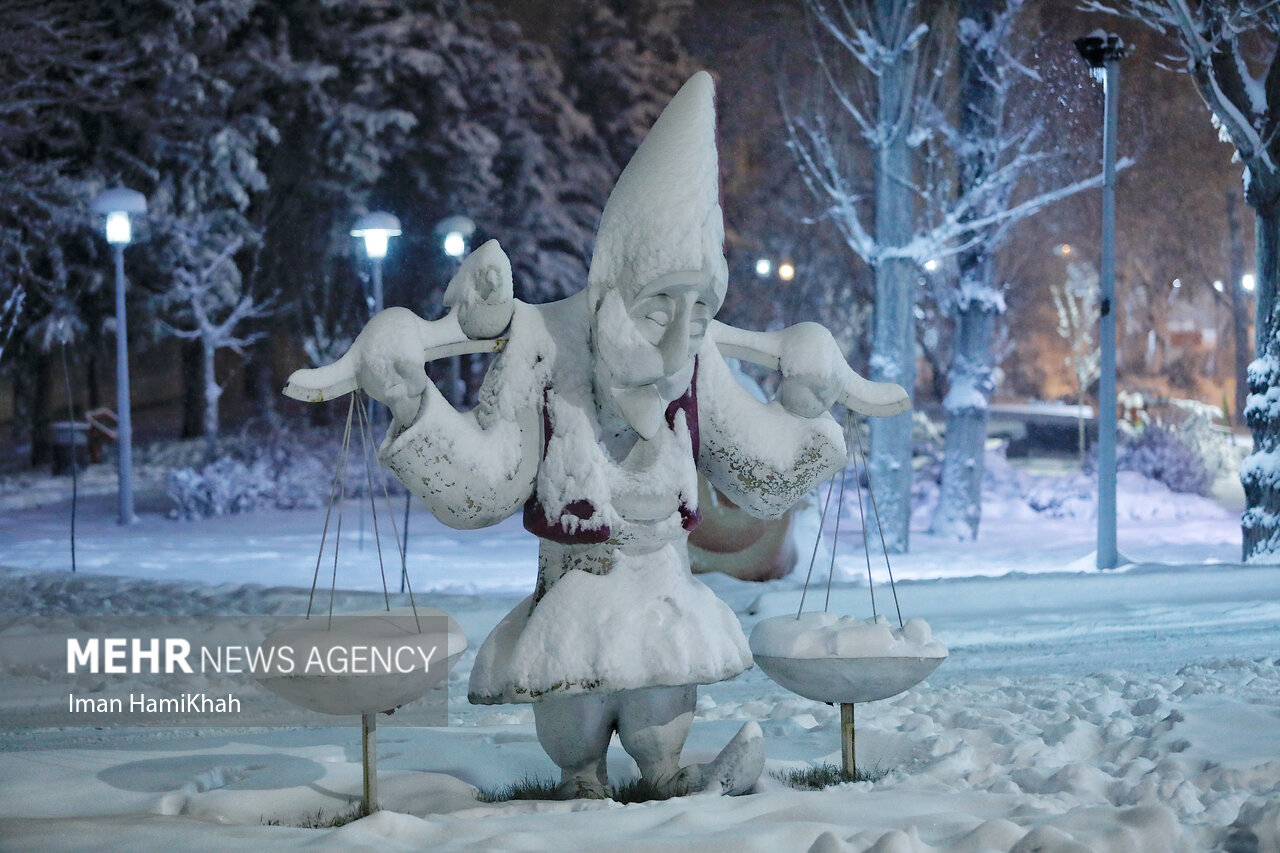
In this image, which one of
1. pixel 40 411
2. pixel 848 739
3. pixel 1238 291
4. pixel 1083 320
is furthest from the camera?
pixel 1083 320

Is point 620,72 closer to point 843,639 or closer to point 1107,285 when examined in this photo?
point 1107,285

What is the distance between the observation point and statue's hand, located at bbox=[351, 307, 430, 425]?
3.76 meters

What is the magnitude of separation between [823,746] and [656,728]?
1.26 meters

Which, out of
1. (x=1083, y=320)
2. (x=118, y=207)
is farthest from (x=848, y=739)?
(x=1083, y=320)

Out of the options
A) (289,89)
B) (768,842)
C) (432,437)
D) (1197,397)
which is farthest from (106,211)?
(1197,397)

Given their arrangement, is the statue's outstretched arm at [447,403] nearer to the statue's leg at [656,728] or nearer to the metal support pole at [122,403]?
the statue's leg at [656,728]

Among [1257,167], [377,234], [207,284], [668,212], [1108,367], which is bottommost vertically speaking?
[1108,367]

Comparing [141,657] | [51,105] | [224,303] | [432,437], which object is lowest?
[141,657]

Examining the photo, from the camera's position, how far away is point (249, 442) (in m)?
21.6

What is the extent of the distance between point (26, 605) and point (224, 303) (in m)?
11.3

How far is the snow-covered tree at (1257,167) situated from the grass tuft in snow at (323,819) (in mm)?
9370

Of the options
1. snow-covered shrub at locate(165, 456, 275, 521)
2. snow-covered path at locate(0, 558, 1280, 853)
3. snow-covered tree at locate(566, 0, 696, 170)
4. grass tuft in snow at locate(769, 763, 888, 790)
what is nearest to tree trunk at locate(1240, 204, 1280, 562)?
snow-covered path at locate(0, 558, 1280, 853)

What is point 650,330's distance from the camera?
12.7 ft

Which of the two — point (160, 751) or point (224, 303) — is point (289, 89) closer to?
point (224, 303)
